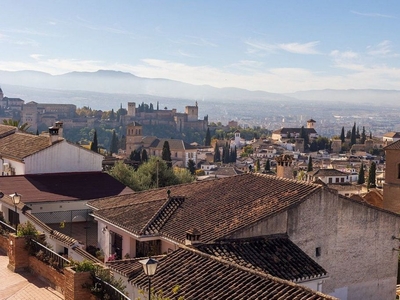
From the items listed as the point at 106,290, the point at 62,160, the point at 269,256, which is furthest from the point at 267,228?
the point at 62,160

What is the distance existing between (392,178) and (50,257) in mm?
33465

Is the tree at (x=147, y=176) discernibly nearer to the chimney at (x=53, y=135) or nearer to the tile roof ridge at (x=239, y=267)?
the chimney at (x=53, y=135)

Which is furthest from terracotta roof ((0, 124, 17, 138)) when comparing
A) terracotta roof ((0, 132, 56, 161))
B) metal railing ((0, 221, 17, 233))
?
metal railing ((0, 221, 17, 233))

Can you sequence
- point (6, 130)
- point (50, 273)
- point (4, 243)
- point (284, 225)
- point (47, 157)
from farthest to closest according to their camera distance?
point (6, 130)
point (47, 157)
point (284, 225)
point (4, 243)
point (50, 273)

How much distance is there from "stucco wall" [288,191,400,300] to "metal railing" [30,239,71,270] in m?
6.01

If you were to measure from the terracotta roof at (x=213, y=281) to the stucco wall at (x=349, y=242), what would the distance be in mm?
3708

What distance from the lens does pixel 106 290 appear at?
386 inches

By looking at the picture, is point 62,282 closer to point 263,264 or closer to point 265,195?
point 263,264

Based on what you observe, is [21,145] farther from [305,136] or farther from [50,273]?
[305,136]

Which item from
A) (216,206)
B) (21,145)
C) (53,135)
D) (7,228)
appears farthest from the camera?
(21,145)

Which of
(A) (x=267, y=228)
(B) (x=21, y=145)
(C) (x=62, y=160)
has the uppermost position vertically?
(B) (x=21, y=145)

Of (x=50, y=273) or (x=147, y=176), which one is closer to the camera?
(x=50, y=273)

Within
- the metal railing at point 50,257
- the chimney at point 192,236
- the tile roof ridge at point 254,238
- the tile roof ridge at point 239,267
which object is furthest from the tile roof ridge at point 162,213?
the metal railing at point 50,257

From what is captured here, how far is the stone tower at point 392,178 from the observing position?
40375mm
